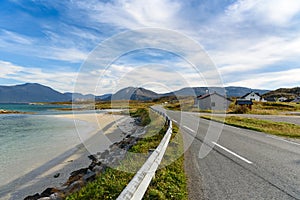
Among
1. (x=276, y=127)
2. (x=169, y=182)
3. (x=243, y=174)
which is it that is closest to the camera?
(x=169, y=182)

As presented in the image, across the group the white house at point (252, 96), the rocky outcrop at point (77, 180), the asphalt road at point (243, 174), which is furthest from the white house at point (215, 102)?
the asphalt road at point (243, 174)

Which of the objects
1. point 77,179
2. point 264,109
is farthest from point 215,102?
point 77,179

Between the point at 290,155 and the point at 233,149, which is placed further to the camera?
the point at 233,149

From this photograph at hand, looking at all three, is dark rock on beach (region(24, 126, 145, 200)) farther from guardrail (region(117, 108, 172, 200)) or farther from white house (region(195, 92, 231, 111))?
white house (region(195, 92, 231, 111))

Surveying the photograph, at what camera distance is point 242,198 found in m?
4.47

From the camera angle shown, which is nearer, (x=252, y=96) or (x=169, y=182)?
(x=169, y=182)

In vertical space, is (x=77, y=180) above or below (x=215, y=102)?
below

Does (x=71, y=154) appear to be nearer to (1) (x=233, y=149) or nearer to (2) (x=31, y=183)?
(2) (x=31, y=183)

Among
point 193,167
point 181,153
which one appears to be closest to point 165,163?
point 193,167

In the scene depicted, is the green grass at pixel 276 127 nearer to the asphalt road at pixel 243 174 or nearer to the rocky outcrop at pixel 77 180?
the asphalt road at pixel 243 174

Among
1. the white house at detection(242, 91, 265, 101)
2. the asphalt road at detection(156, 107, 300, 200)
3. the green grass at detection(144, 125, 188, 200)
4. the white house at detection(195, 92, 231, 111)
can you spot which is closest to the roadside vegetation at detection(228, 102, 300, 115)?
the white house at detection(195, 92, 231, 111)

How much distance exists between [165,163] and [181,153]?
5.90ft

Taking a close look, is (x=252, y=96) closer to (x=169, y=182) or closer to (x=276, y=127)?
Answer: (x=276, y=127)

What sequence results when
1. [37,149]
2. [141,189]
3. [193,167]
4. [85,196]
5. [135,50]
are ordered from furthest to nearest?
[37,149] < [135,50] < [193,167] < [85,196] < [141,189]
